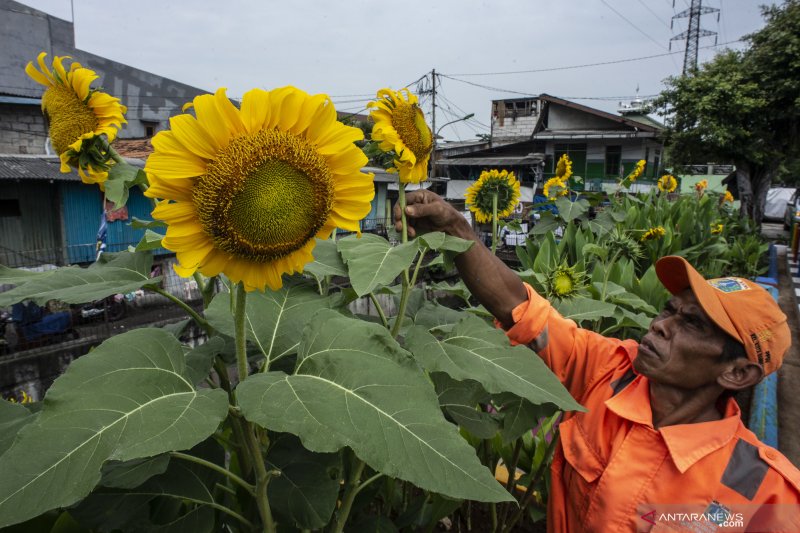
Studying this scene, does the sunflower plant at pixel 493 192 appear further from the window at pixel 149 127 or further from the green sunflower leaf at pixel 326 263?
the window at pixel 149 127

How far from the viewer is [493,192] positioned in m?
2.67

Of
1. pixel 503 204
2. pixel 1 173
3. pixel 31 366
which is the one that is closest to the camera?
pixel 503 204

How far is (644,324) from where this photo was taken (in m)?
1.99

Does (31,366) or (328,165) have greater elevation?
(328,165)

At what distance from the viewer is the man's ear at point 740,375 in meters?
1.31

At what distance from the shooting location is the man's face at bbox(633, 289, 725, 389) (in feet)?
4.46

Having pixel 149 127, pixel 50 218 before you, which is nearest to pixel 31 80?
pixel 50 218

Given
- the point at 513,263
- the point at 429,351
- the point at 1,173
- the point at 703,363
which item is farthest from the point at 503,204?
the point at 1,173

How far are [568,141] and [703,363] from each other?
2116 centimetres

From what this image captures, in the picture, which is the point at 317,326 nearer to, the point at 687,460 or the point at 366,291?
the point at 366,291

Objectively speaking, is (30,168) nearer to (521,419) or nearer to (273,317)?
(273,317)

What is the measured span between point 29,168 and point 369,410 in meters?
11.0

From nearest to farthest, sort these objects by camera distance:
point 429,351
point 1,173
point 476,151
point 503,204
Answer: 1. point 429,351
2. point 503,204
3. point 1,173
4. point 476,151

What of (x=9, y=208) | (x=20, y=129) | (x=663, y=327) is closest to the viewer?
(x=663, y=327)
